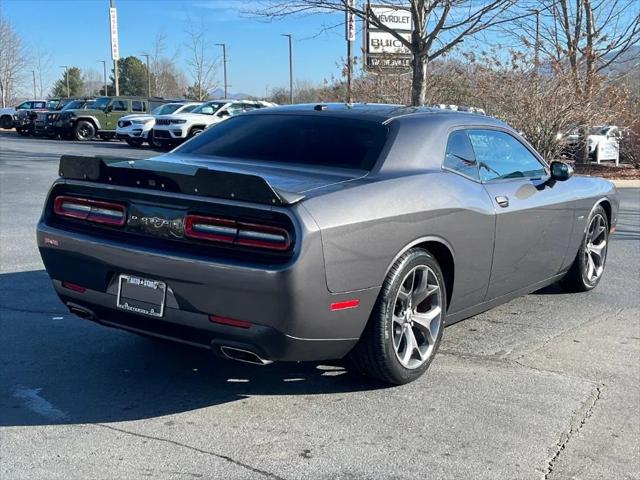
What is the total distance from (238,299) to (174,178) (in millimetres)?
714

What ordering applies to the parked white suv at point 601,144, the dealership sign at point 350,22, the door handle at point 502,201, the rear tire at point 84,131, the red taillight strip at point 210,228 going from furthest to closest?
the rear tire at point 84,131 < the parked white suv at point 601,144 < the dealership sign at point 350,22 < the door handle at point 502,201 < the red taillight strip at point 210,228

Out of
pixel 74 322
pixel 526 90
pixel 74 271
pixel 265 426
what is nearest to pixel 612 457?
pixel 265 426

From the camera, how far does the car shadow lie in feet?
12.2

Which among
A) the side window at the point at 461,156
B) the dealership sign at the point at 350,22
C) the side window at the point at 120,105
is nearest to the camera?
the side window at the point at 461,156

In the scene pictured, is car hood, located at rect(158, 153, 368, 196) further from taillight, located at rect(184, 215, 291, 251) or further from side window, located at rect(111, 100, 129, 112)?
side window, located at rect(111, 100, 129, 112)

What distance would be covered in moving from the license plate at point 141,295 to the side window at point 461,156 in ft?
6.47

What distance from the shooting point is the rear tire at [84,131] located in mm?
29594

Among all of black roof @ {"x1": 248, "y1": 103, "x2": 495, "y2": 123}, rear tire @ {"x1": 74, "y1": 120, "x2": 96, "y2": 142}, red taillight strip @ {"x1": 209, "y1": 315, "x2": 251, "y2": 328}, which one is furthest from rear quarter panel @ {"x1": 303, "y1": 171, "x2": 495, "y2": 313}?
rear tire @ {"x1": 74, "y1": 120, "x2": 96, "y2": 142}

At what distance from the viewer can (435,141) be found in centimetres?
452

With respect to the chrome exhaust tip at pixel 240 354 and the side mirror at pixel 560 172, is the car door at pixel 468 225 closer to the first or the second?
the side mirror at pixel 560 172

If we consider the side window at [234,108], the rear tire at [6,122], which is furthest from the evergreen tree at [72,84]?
the side window at [234,108]

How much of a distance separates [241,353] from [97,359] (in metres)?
1.37

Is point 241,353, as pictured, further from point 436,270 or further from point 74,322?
point 74,322

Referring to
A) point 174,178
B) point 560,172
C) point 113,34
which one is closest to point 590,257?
point 560,172
